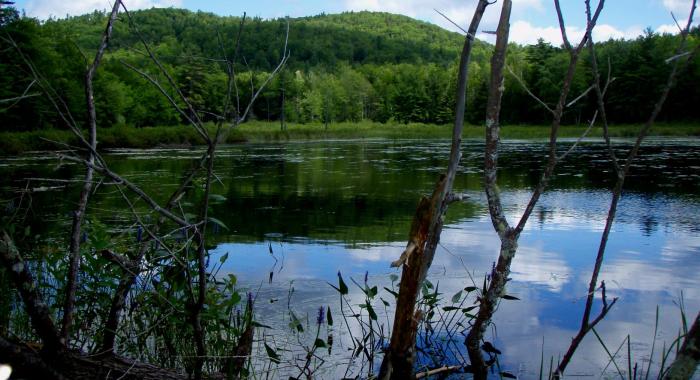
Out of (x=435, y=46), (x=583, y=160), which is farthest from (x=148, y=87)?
(x=435, y=46)

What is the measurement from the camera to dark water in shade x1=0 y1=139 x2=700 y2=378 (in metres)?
5.81

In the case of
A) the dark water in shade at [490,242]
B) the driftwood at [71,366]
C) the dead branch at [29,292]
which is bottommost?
the dark water in shade at [490,242]

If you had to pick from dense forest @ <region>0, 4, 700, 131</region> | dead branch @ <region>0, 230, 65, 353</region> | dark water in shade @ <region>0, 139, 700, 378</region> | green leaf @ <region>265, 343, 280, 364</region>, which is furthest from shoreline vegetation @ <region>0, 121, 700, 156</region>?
dead branch @ <region>0, 230, 65, 353</region>

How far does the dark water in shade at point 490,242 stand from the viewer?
19.1 feet

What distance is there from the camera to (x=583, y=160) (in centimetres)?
2722

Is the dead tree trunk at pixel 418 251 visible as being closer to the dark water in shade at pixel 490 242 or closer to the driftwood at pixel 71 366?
the dark water in shade at pixel 490 242

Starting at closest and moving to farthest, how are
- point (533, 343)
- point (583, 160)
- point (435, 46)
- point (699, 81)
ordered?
point (533, 343)
point (583, 160)
point (699, 81)
point (435, 46)

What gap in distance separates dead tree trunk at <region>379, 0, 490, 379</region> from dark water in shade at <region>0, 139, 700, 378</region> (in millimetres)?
944

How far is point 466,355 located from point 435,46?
19898 centimetres

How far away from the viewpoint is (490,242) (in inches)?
390

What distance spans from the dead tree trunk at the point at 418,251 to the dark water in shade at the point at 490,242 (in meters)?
0.94

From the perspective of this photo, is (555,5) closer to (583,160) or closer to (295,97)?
(583,160)

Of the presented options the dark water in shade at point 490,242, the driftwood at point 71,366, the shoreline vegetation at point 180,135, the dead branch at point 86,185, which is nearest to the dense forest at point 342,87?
the dead branch at point 86,185

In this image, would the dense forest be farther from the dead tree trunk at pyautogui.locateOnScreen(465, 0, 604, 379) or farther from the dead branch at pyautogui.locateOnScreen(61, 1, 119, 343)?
the dead tree trunk at pyautogui.locateOnScreen(465, 0, 604, 379)
